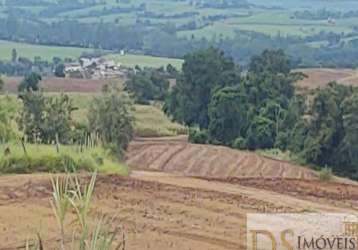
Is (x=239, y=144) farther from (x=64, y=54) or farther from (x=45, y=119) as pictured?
(x=64, y=54)

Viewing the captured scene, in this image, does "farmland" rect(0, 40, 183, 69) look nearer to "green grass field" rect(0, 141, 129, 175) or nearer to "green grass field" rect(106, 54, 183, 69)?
"green grass field" rect(106, 54, 183, 69)

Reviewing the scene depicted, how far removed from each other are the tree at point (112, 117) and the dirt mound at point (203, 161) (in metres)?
0.76

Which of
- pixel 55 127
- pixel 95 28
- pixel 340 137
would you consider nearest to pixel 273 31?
pixel 95 28

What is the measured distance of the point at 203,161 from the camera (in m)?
31.7

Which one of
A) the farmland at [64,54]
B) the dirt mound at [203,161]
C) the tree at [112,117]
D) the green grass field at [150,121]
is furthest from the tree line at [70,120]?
the farmland at [64,54]

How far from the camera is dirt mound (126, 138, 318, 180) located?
28.7 metres

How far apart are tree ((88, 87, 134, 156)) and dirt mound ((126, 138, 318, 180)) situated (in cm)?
76

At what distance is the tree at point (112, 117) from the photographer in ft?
96.7

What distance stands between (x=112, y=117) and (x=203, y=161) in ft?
11.6

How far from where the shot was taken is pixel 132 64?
81625mm

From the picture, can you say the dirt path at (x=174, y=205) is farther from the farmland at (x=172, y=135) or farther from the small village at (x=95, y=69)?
the small village at (x=95, y=69)

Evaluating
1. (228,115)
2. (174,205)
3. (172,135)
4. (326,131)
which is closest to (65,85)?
(172,135)

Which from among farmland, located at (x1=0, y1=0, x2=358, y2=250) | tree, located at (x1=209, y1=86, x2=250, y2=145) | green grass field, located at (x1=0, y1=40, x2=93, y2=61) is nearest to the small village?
farmland, located at (x1=0, y1=0, x2=358, y2=250)

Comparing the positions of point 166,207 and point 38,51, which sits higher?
point 166,207
